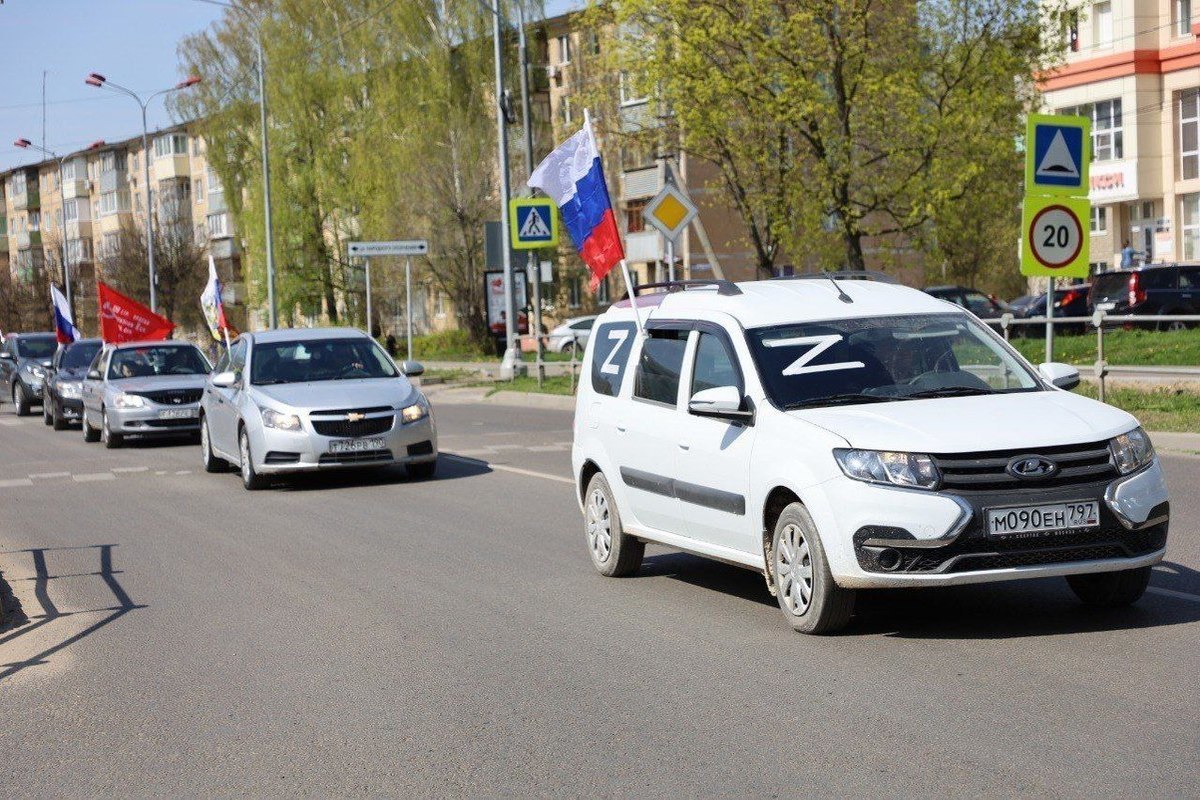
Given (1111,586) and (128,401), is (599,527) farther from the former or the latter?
(128,401)

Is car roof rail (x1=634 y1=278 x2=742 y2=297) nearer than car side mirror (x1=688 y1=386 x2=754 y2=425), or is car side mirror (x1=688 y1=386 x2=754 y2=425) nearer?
car side mirror (x1=688 y1=386 x2=754 y2=425)

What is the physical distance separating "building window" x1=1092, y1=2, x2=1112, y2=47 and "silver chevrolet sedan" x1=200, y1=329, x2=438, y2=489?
46.3 m

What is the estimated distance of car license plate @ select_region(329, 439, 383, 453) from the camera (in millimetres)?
16781

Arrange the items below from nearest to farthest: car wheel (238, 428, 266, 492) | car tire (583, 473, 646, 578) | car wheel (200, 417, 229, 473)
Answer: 1. car tire (583, 473, 646, 578)
2. car wheel (238, 428, 266, 492)
3. car wheel (200, 417, 229, 473)

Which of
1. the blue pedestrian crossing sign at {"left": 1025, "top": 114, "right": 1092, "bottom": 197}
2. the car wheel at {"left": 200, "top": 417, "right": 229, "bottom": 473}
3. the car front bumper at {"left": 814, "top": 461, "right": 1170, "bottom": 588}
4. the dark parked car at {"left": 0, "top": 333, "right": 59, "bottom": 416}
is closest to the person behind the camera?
the car front bumper at {"left": 814, "top": 461, "right": 1170, "bottom": 588}

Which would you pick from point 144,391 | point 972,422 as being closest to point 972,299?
point 144,391

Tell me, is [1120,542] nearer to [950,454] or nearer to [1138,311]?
[950,454]

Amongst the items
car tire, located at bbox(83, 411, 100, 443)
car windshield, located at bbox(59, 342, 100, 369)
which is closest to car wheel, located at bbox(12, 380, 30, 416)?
car windshield, located at bbox(59, 342, 100, 369)

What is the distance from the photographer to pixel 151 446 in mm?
25234

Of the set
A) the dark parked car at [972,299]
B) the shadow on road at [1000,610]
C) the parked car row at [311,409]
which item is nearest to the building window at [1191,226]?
the dark parked car at [972,299]

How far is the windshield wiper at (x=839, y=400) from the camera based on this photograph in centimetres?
831

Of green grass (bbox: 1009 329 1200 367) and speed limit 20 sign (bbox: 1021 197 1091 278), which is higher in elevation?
speed limit 20 sign (bbox: 1021 197 1091 278)

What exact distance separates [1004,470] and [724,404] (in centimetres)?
157

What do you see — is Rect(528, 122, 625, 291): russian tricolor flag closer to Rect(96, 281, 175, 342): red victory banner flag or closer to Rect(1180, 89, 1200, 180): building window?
Rect(96, 281, 175, 342): red victory banner flag
